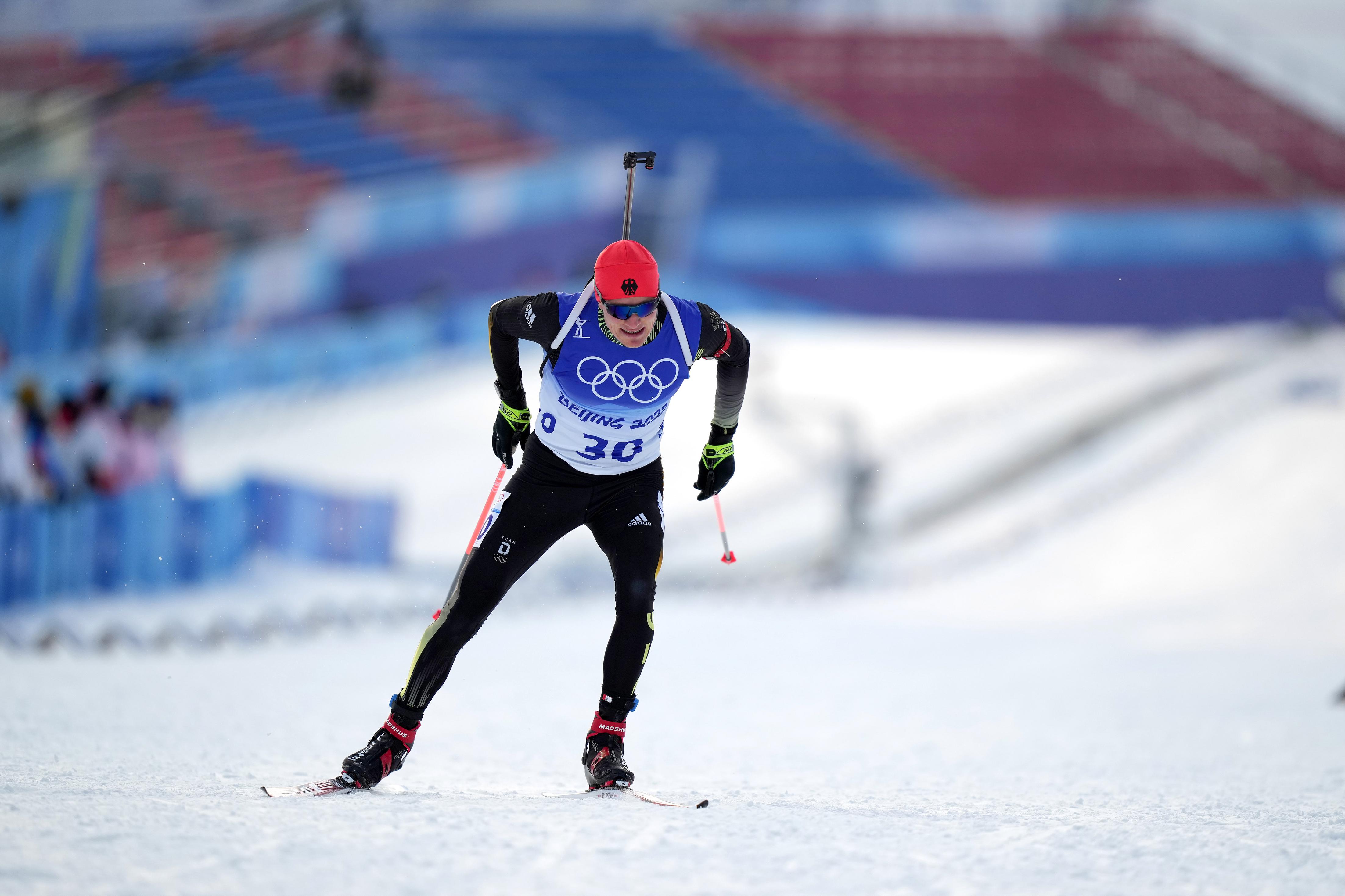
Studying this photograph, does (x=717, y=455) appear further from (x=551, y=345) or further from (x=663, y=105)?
(x=663, y=105)

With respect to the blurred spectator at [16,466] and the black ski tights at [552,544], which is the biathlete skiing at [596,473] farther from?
the blurred spectator at [16,466]

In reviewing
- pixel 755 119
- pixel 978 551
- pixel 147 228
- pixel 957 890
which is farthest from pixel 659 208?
pixel 957 890

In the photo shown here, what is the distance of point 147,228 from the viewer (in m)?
21.4

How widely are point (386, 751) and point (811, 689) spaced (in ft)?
14.9

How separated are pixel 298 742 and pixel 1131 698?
523 cm

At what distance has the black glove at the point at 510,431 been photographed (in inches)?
181

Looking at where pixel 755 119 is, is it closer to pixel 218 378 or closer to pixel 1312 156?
pixel 1312 156

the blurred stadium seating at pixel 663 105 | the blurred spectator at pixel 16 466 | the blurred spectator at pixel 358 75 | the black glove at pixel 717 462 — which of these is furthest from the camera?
the blurred stadium seating at pixel 663 105

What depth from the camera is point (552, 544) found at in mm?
4281

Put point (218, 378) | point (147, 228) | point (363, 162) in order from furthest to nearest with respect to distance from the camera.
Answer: point (363, 162) < point (147, 228) < point (218, 378)

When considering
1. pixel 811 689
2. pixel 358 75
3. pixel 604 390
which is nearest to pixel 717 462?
pixel 604 390

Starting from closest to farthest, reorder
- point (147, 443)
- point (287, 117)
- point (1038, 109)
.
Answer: point (147, 443) → point (287, 117) → point (1038, 109)

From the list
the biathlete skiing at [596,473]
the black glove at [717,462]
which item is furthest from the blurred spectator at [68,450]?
the black glove at [717,462]

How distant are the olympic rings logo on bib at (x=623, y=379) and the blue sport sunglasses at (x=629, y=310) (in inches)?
6.6
